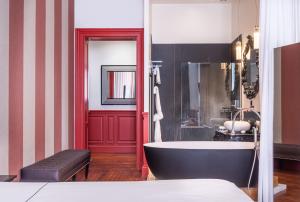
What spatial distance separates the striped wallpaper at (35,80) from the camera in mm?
A: 3036

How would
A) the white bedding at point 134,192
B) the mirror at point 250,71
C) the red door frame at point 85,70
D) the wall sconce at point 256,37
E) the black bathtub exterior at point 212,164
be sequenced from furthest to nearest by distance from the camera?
the red door frame at point 85,70, the mirror at point 250,71, the wall sconce at point 256,37, the black bathtub exterior at point 212,164, the white bedding at point 134,192

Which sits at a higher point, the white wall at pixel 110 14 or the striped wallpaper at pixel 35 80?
the white wall at pixel 110 14

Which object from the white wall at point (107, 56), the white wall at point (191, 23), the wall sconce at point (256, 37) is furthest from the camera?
the white wall at point (107, 56)

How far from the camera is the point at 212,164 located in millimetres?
3643

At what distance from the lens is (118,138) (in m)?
6.89

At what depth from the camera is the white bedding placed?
4.89 feet

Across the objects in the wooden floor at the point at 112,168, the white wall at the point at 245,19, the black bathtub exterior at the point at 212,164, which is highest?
the white wall at the point at 245,19

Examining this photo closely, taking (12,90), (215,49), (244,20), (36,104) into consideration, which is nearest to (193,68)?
(215,49)

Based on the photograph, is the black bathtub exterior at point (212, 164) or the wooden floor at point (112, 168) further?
the wooden floor at point (112, 168)

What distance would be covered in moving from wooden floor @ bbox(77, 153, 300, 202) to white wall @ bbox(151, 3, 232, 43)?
2193 millimetres

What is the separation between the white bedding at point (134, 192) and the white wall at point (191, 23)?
448 centimetres

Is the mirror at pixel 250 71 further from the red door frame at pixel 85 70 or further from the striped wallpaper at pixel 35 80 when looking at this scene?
the striped wallpaper at pixel 35 80

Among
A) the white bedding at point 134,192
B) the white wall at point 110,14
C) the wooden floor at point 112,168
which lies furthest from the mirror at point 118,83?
the white bedding at point 134,192

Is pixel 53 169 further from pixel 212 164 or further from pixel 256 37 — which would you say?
pixel 256 37
